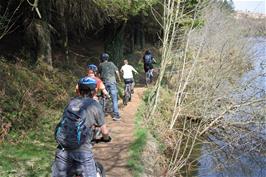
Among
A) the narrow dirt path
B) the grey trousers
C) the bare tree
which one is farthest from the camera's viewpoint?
A: the bare tree

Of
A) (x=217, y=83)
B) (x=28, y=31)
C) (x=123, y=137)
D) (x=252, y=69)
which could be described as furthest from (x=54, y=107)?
(x=252, y=69)

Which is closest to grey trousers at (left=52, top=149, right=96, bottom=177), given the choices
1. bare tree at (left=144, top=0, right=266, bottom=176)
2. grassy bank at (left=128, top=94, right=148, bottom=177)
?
grassy bank at (left=128, top=94, right=148, bottom=177)

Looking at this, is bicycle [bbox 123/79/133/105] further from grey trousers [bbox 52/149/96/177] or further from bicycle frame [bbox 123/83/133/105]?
grey trousers [bbox 52/149/96/177]

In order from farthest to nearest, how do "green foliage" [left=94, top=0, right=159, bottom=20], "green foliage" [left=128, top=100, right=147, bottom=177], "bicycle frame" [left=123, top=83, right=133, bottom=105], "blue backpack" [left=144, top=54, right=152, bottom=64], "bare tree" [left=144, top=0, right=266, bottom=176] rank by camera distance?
"blue backpack" [left=144, top=54, right=152, bottom=64], "green foliage" [left=94, top=0, right=159, bottom=20], "bicycle frame" [left=123, top=83, right=133, bottom=105], "bare tree" [left=144, top=0, right=266, bottom=176], "green foliage" [left=128, top=100, right=147, bottom=177]

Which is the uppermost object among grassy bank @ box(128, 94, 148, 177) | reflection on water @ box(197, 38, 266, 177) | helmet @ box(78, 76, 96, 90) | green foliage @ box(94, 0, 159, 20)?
green foliage @ box(94, 0, 159, 20)

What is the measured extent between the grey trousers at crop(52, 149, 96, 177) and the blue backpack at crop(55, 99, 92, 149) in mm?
124

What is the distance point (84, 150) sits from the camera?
17.6 ft

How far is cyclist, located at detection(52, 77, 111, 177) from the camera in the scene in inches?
208

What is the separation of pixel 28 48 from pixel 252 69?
1182 cm

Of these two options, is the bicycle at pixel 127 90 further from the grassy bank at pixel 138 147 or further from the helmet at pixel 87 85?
the helmet at pixel 87 85

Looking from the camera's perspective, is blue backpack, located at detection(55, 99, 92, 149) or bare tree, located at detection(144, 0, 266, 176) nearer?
blue backpack, located at detection(55, 99, 92, 149)

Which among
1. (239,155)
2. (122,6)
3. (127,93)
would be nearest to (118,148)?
(239,155)

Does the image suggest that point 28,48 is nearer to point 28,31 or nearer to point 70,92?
point 28,31

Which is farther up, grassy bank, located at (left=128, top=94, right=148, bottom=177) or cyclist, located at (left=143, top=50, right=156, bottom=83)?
cyclist, located at (left=143, top=50, right=156, bottom=83)
